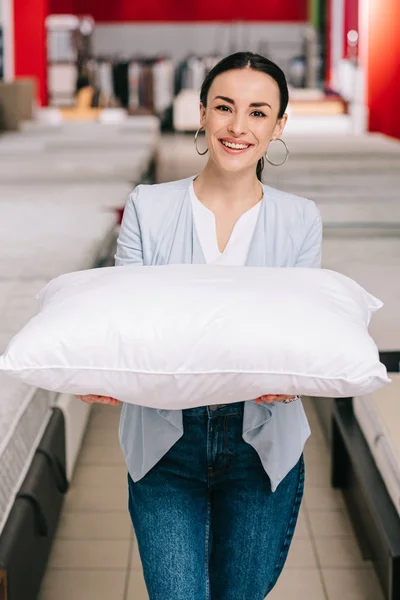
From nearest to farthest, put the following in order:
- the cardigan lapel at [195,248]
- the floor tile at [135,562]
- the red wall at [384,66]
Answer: the cardigan lapel at [195,248], the floor tile at [135,562], the red wall at [384,66]

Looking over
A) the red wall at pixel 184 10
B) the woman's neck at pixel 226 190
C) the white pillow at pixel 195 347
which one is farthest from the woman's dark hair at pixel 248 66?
the red wall at pixel 184 10

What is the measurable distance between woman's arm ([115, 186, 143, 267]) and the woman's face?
0.14m

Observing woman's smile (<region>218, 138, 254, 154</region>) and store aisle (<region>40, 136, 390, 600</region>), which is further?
store aisle (<region>40, 136, 390, 600</region>)

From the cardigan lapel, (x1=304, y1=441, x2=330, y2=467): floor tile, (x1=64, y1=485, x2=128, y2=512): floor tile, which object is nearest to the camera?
the cardigan lapel

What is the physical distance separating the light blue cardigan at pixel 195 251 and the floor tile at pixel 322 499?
126cm

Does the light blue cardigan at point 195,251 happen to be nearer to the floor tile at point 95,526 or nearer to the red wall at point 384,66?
the floor tile at point 95,526

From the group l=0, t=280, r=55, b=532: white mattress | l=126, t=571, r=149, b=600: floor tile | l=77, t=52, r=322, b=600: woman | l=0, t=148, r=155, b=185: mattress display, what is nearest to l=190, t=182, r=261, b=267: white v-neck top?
l=77, t=52, r=322, b=600: woman

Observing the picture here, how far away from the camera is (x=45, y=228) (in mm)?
3518

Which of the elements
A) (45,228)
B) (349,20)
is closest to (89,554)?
(45,228)

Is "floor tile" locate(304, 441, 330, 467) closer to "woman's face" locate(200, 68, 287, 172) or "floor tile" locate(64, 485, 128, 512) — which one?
"floor tile" locate(64, 485, 128, 512)

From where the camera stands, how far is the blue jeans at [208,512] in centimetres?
123

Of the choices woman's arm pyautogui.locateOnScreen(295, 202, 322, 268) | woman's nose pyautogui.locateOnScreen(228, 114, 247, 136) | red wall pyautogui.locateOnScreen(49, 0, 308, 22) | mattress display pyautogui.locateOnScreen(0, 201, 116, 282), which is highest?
red wall pyautogui.locateOnScreen(49, 0, 308, 22)

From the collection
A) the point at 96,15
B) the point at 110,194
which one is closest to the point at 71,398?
the point at 110,194

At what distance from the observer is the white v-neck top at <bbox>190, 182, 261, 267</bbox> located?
4.17 ft
